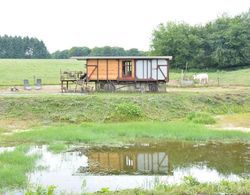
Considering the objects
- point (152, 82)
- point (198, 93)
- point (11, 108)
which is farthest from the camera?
point (152, 82)

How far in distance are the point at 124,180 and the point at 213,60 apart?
51.9m

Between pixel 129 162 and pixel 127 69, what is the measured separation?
19818mm

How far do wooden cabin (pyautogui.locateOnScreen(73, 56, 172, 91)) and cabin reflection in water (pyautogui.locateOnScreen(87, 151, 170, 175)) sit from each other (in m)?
17.0

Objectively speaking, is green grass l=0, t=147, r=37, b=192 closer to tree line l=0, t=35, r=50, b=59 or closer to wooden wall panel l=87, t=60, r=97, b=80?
wooden wall panel l=87, t=60, r=97, b=80

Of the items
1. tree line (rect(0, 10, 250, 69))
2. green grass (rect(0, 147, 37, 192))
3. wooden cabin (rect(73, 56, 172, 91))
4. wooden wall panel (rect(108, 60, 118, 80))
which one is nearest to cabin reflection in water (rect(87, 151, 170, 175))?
green grass (rect(0, 147, 37, 192))

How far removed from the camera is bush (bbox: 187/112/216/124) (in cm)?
2797

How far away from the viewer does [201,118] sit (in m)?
28.3

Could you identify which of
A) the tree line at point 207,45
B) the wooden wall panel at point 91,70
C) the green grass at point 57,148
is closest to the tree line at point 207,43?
the tree line at point 207,45

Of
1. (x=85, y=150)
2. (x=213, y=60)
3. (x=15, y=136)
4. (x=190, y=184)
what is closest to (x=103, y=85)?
(x=15, y=136)

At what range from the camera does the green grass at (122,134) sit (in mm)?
22969

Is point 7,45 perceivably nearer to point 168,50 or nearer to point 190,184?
point 168,50

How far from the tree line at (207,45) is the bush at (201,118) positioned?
3596 centimetres

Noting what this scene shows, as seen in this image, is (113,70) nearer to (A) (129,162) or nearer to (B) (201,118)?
(B) (201,118)

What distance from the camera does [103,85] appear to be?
3819cm
